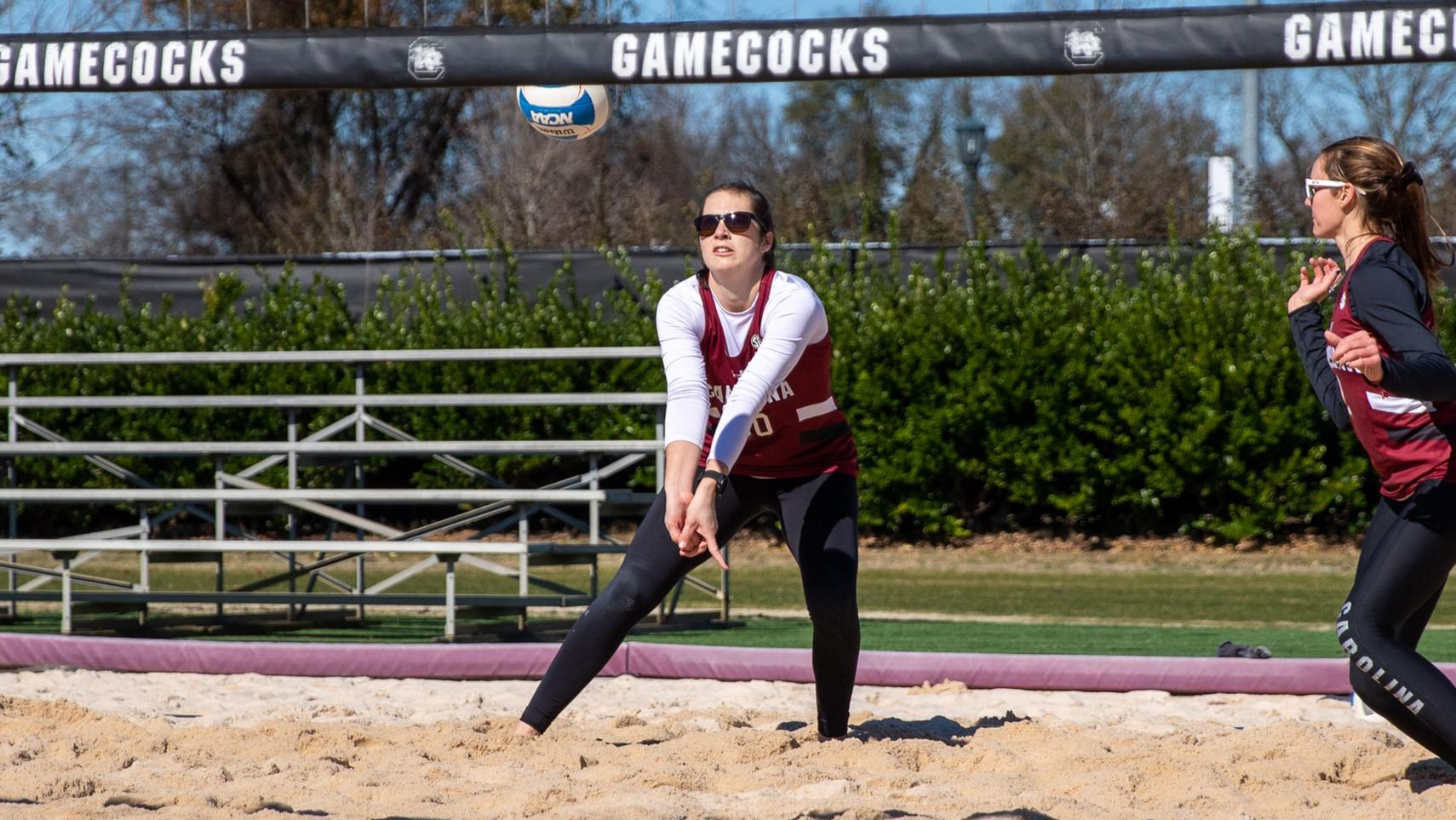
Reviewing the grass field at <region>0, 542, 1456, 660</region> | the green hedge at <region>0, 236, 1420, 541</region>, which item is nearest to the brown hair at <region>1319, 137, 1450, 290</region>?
the grass field at <region>0, 542, 1456, 660</region>

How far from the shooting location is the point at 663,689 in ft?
20.6

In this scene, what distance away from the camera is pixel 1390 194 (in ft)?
12.8

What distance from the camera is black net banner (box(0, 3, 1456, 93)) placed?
759cm

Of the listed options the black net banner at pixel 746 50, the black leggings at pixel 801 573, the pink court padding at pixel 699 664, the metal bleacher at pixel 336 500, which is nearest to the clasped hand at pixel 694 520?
the black leggings at pixel 801 573

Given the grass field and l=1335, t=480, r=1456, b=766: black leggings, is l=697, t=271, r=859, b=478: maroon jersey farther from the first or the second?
the grass field

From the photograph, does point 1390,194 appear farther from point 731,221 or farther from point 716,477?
point 716,477

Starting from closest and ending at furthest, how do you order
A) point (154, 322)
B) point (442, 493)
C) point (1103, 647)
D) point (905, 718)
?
1. point (905, 718)
2. point (1103, 647)
3. point (442, 493)
4. point (154, 322)

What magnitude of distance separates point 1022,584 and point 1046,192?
1041cm

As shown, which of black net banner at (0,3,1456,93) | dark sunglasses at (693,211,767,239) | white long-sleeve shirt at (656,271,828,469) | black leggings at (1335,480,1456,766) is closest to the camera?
black leggings at (1335,480,1456,766)

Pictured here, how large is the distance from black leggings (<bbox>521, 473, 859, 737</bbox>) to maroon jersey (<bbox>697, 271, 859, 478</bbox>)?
0.18 feet

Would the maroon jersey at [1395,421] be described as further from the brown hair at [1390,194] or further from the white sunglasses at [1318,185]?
the white sunglasses at [1318,185]

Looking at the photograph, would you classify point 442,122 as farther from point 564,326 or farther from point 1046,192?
point 564,326

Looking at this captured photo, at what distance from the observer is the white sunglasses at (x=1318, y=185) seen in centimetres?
395

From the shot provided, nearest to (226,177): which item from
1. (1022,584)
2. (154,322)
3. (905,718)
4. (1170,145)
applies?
(154,322)
